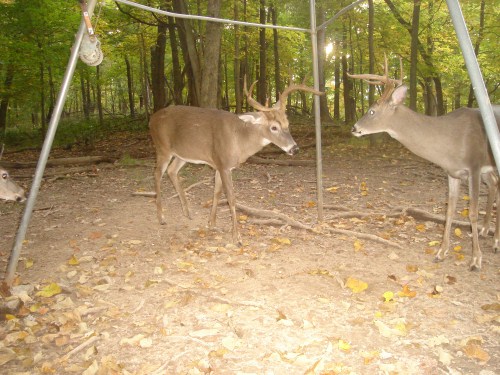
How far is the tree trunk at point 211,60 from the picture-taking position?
31.8 ft

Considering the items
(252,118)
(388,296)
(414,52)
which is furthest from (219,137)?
(414,52)

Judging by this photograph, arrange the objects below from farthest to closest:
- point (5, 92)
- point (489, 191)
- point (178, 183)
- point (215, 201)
A: point (5, 92)
point (178, 183)
point (215, 201)
point (489, 191)

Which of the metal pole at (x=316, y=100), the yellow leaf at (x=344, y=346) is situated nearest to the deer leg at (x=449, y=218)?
the metal pole at (x=316, y=100)

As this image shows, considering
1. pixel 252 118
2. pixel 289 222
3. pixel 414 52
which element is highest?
pixel 414 52

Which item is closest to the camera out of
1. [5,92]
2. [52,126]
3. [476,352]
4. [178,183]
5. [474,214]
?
[476,352]

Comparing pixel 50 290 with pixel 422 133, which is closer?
pixel 50 290

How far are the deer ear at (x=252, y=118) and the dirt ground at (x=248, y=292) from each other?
4.95 ft

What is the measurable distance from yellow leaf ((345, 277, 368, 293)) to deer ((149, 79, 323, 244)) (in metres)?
1.88

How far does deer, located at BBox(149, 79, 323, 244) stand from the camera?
6117 mm

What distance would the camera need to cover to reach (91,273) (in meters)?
4.75

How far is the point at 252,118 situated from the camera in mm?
6066

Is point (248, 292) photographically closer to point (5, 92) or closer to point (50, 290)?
point (50, 290)

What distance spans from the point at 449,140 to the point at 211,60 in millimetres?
6065

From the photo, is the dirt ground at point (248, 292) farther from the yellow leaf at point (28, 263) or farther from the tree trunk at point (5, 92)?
the tree trunk at point (5, 92)
